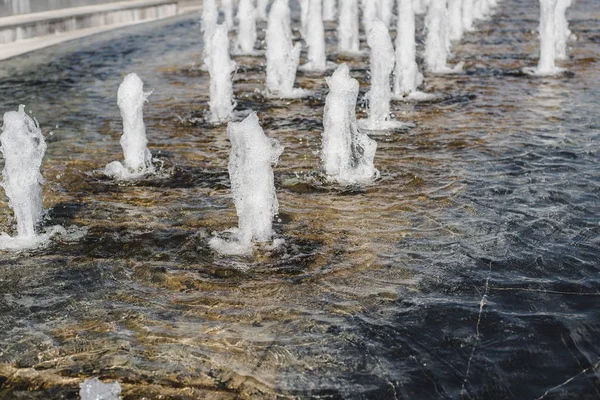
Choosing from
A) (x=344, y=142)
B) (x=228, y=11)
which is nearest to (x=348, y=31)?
(x=228, y=11)

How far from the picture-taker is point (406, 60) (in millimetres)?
14484

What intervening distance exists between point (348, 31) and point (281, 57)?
583 cm

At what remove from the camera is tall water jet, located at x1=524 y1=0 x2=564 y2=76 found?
614 inches

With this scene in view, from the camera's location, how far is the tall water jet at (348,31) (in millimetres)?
19703

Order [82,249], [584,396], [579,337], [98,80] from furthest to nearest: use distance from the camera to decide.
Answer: [98,80]
[82,249]
[579,337]
[584,396]

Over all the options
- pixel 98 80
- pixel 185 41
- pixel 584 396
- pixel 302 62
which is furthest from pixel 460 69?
pixel 584 396

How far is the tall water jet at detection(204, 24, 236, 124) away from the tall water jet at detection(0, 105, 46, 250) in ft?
15.1

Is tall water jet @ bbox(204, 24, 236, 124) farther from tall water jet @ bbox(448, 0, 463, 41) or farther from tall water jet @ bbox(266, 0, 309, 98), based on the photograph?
tall water jet @ bbox(448, 0, 463, 41)

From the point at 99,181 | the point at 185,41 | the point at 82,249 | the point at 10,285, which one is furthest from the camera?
the point at 185,41

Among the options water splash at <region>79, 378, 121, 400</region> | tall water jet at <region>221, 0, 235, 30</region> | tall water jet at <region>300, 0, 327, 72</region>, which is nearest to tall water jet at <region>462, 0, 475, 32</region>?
tall water jet at <region>221, 0, 235, 30</region>

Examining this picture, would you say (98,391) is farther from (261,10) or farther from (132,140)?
(261,10)

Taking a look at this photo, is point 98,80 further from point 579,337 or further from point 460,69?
point 579,337

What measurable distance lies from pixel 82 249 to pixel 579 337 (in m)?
3.95

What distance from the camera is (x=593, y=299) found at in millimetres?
5383
